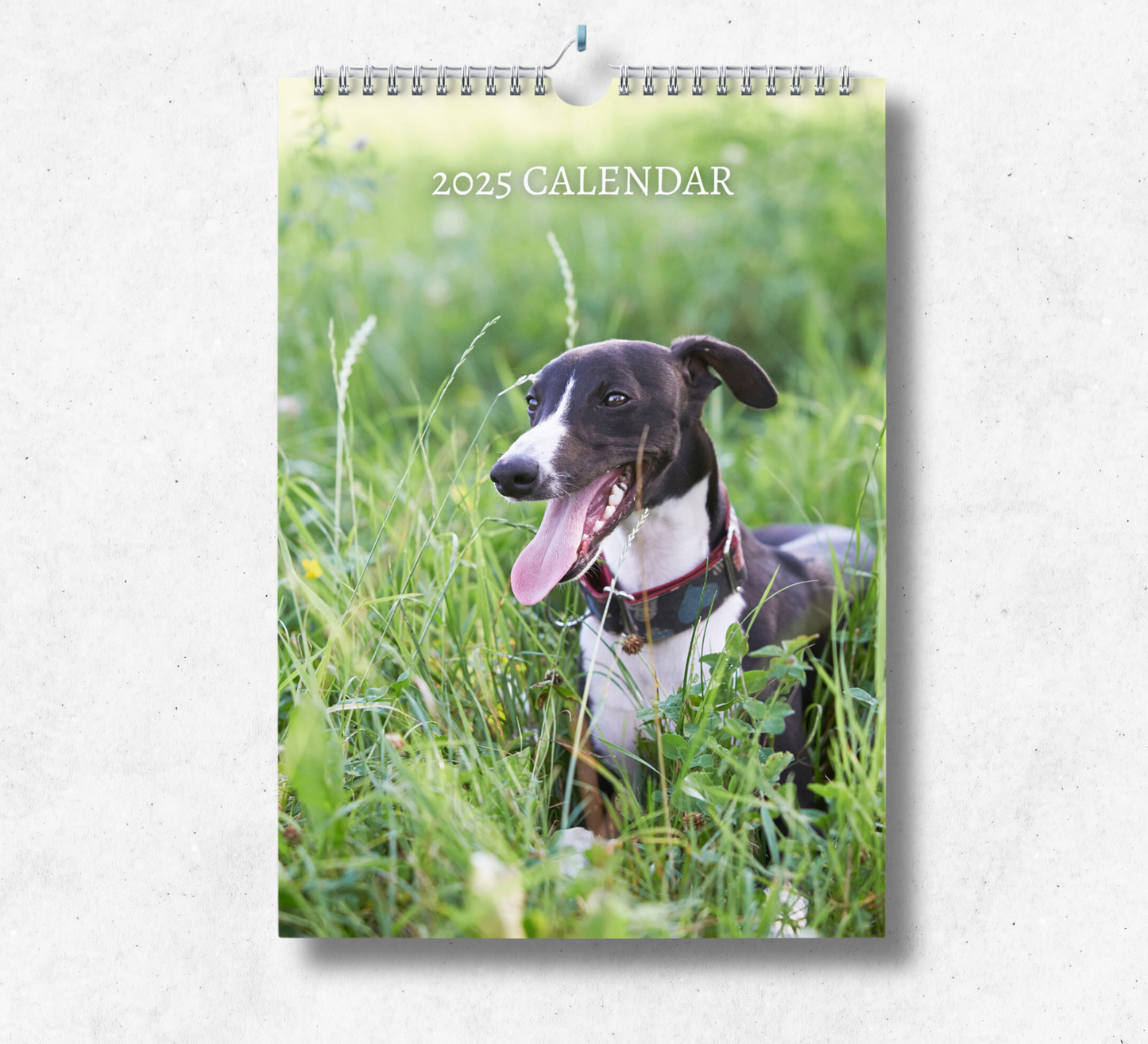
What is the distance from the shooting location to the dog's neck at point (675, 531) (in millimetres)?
2186

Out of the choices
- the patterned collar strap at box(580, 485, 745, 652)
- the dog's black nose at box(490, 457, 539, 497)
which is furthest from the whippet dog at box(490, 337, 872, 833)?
the dog's black nose at box(490, 457, 539, 497)

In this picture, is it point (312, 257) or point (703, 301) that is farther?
point (703, 301)

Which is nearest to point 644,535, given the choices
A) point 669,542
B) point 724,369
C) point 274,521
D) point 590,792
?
point 669,542

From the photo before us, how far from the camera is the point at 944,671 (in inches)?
86.9

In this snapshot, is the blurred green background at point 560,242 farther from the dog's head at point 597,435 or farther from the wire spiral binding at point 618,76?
the dog's head at point 597,435

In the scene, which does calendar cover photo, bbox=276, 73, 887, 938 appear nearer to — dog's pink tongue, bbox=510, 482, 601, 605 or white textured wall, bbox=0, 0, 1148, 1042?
dog's pink tongue, bbox=510, 482, 601, 605

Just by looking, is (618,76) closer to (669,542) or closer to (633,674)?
(669,542)

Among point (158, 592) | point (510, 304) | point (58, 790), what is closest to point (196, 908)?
point (58, 790)

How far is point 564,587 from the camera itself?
2.23 m

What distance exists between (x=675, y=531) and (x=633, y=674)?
32cm

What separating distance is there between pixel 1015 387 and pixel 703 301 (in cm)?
122

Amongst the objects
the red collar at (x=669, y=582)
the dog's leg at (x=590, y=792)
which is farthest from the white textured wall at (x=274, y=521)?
the red collar at (x=669, y=582)

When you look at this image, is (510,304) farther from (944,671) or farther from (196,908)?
(196,908)

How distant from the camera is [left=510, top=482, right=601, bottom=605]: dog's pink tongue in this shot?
2.06 metres
